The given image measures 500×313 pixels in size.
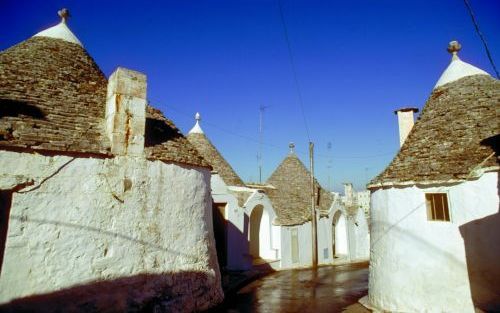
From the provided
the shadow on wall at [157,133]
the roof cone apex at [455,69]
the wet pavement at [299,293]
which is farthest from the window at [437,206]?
the shadow on wall at [157,133]

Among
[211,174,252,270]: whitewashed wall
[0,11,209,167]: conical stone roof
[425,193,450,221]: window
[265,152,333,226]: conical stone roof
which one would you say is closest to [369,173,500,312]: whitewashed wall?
[425,193,450,221]: window

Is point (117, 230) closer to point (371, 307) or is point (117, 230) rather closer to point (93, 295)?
point (93, 295)

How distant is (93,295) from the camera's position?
6441 mm

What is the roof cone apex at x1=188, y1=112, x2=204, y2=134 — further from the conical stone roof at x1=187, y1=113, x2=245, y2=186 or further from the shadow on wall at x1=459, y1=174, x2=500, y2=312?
the shadow on wall at x1=459, y1=174, x2=500, y2=312

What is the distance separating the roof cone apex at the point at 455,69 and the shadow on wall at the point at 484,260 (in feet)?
15.7

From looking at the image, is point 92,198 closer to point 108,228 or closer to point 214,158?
point 108,228

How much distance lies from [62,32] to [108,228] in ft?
23.7

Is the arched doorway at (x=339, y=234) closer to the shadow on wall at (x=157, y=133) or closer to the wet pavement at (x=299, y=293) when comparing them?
the wet pavement at (x=299, y=293)

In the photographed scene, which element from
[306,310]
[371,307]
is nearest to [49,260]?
[306,310]

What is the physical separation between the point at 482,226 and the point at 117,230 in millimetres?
8383

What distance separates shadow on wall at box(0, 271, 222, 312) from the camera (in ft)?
19.4

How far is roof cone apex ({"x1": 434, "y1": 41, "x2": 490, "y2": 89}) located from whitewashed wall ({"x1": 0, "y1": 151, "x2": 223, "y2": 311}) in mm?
8793

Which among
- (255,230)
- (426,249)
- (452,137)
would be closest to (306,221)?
(255,230)

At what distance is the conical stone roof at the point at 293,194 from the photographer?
1739 centimetres
